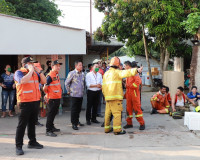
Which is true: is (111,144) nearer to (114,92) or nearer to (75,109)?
(114,92)

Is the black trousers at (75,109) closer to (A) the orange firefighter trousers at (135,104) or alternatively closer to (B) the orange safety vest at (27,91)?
(A) the orange firefighter trousers at (135,104)

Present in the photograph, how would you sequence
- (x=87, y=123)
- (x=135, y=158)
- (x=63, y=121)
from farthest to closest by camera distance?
1. (x=63, y=121)
2. (x=87, y=123)
3. (x=135, y=158)

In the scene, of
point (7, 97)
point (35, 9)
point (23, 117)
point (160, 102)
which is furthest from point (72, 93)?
point (35, 9)

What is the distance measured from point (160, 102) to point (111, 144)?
3639mm

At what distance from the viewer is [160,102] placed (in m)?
8.00

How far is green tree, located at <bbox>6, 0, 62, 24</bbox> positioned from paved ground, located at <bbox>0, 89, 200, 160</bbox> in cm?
1996

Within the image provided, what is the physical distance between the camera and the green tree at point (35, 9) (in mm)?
24156

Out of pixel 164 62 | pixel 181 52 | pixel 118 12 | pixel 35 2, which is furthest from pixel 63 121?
pixel 35 2

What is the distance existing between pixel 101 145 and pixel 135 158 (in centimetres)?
92

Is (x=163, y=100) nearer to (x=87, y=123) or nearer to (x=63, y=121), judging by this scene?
(x=87, y=123)

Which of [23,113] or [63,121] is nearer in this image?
[23,113]

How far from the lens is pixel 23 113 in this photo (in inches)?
173

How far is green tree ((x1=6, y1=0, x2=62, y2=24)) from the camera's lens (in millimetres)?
24156

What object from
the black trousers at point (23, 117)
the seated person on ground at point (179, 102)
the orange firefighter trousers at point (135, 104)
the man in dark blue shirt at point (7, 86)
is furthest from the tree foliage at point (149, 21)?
the black trousers at point (23, 117)
